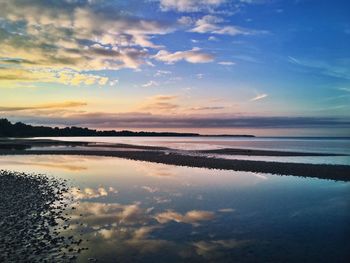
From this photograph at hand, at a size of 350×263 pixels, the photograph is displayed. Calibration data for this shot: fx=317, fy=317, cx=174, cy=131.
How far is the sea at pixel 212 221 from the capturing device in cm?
1098

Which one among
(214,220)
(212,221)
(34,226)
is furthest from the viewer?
(214,220)

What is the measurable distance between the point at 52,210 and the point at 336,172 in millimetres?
27721

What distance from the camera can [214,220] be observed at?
1525cm

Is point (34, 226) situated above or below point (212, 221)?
above

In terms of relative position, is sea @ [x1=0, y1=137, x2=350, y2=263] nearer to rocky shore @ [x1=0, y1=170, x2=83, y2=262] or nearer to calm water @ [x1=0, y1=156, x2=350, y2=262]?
calm water @ [x1=0, y1=156, x2=350, y2=262]

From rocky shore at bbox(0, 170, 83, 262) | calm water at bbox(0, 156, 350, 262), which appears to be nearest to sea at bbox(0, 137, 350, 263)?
calm water at bbox(0, 156, 350, 262)

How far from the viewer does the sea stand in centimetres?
1098

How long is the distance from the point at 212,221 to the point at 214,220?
0.22 metres

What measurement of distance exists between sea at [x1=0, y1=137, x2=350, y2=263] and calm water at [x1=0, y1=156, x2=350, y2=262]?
0.03 m

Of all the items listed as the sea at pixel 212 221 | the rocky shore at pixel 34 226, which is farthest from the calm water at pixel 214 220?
the rocky shore at pixel 34 226

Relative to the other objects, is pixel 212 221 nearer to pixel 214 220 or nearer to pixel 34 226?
pixel 214 220

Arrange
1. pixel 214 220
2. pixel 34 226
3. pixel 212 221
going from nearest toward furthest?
pixel 34 226, pixel 212 221, pixel 214 220

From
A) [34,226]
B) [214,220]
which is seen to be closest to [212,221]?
[214,220]

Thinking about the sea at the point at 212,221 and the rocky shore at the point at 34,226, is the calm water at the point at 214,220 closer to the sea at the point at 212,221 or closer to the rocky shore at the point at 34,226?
the sea at the point at 212,221
